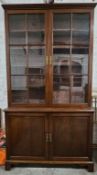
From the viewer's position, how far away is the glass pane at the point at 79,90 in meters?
2.88

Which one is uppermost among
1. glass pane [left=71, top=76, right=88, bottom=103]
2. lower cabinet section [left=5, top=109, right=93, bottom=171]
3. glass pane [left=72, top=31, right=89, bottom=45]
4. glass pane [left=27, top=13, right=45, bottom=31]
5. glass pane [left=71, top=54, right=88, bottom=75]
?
glass pane [left=27, top=13, right=45, bottom=31]

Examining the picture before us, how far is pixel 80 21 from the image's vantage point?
278 cm

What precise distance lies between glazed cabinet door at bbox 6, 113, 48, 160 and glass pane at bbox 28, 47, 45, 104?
247 mm

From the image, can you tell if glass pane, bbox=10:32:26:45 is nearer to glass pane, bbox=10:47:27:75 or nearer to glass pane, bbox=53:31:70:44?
glass pane, bbox=10:47:27:75

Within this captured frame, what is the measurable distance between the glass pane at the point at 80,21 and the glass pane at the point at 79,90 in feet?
2.14

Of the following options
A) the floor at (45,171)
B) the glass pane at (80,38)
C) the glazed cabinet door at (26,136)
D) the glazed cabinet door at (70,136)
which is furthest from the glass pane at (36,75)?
the floor at (45,171)

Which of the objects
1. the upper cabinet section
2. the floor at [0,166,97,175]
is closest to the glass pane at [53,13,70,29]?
the upper cabinet section

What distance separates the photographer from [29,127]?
2883 millimetres

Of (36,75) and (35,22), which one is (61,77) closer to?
(36,75)

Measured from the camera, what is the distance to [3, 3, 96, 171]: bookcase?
9.18ft

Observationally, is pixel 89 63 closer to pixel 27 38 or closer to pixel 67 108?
pixel 67 108

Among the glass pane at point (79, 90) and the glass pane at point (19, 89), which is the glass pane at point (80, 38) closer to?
the glass pane at point (79, 90)

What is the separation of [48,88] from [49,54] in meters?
0.45

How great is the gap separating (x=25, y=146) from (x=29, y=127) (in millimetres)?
271
